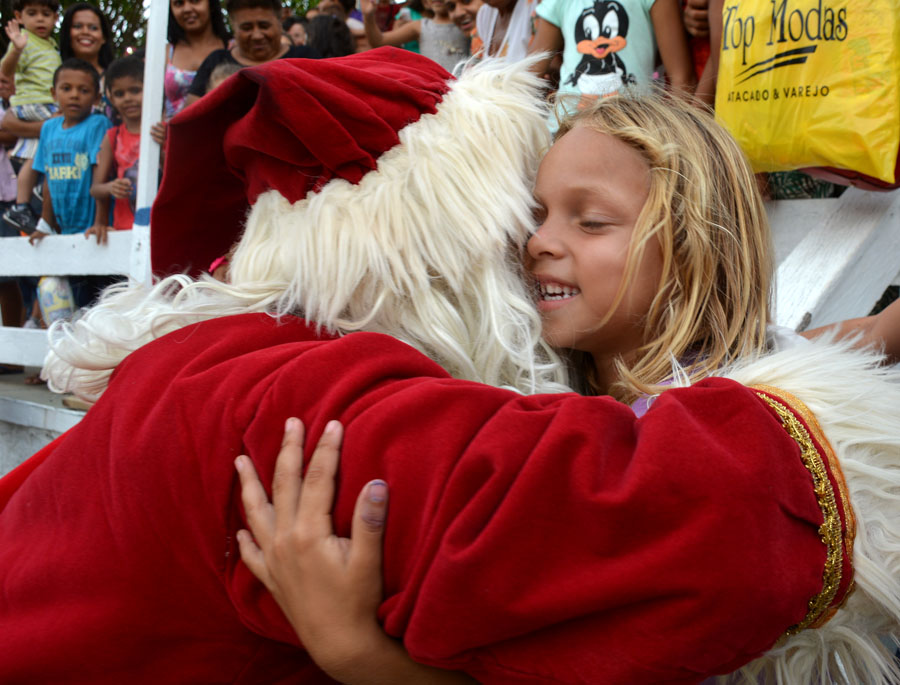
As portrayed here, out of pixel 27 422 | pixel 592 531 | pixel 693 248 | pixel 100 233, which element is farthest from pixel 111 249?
pixel 592 531

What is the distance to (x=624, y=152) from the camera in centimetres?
168

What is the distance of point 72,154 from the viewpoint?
565 centimetres

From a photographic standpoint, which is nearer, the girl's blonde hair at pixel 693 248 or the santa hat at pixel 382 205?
the santa hat at pixel 382 205

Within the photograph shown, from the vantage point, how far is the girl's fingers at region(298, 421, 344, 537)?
3.68 feet

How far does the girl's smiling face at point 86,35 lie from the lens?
21.4 ft

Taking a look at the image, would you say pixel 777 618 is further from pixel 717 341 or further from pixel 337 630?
pixel 717 341

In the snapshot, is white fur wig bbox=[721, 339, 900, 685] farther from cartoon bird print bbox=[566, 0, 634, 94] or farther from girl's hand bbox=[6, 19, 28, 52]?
girl's hand bbox=[6, 19, 28, 52]

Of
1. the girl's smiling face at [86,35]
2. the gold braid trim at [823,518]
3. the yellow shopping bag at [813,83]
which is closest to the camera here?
the gold braid trim at [823,518]

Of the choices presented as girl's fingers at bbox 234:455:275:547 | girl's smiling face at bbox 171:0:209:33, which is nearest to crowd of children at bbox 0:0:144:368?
girl's smiling face at bbox 171:0:209:33

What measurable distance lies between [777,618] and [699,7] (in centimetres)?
250

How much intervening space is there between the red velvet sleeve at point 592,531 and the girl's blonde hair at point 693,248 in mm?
540

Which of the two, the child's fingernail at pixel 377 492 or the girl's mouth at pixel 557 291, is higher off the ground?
the girl's mouth at pixel 557 291

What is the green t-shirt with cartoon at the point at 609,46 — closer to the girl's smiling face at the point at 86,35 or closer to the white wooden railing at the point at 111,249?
the white wooden railing at the point at 111,249

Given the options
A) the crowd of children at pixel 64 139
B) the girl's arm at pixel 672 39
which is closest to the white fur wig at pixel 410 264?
the girl's arm at pixel 672 39
